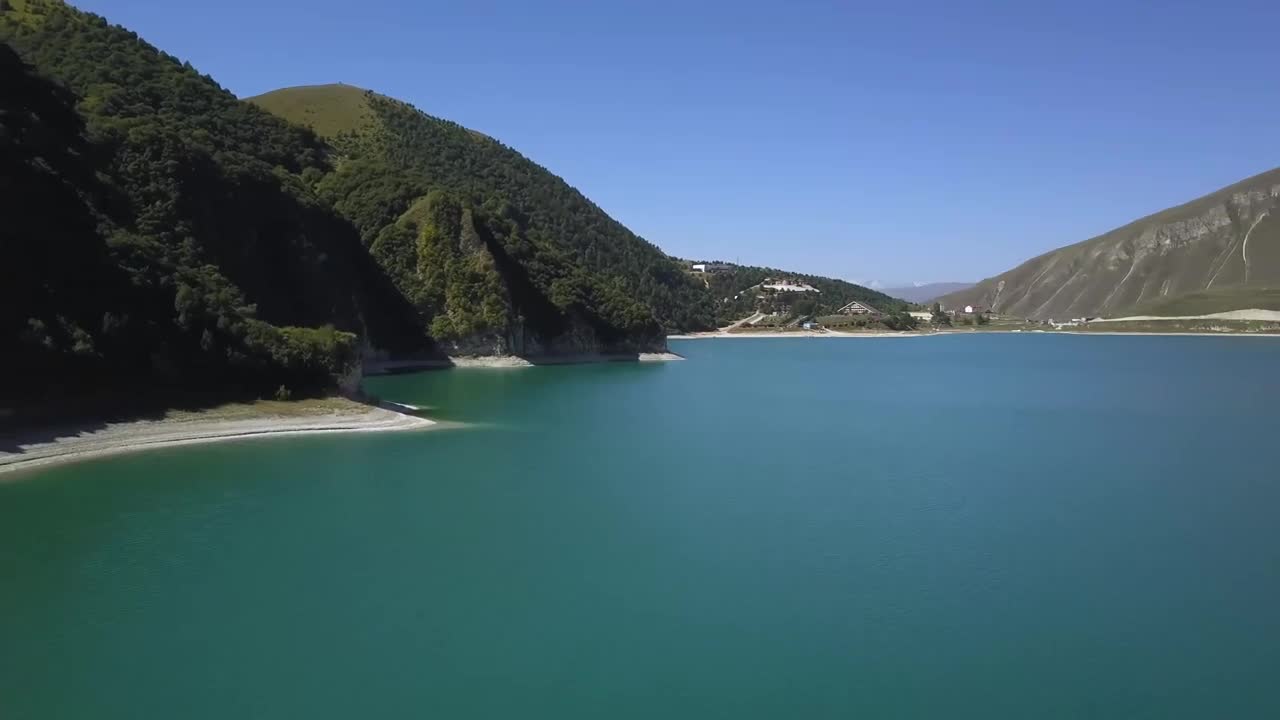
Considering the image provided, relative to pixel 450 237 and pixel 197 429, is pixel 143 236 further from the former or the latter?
pixel 450 237

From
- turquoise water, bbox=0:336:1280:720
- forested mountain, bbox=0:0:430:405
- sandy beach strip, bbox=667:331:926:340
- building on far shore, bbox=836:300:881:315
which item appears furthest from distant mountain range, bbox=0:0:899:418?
building on far shore, bbox=836:300:881:315

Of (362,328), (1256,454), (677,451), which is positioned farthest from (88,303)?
(1256,454)

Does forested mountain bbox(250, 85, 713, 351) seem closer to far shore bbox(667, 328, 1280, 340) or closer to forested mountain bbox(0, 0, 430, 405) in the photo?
forested mountain bbox(0, 0, 430, 405)

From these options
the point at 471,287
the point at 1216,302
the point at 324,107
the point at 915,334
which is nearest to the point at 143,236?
the point at 471,287

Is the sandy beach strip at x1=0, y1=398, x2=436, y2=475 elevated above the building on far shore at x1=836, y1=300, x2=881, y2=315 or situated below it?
below

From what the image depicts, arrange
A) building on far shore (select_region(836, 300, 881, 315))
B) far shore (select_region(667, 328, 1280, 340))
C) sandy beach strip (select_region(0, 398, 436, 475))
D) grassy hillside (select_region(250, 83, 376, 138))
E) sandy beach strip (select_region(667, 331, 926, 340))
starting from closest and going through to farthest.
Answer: sandy beach strip (select_region(0, 398, 436, 475)), grassy hillside (select_region(250, 83, 376, 138)), far shore (select_region(667, 328, 1280, 340)), sandy beach strip (select_region(667, 331, 926, 340)), building on far shore (select_region(836, 300, 881, 315))

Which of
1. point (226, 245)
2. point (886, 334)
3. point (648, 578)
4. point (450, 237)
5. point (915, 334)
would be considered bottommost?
point (648, 578)

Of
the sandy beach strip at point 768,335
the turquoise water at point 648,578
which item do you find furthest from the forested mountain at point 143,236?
the sandy beach strip at point 768,335
